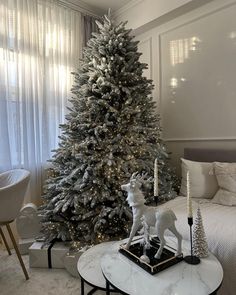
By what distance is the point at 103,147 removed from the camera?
2201mm

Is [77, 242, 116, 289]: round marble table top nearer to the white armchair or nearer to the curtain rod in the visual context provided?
the white armchair

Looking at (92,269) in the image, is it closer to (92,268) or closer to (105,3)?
(92,268)

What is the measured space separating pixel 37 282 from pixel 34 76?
2.35 metres

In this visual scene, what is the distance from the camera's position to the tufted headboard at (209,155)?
2498 mm

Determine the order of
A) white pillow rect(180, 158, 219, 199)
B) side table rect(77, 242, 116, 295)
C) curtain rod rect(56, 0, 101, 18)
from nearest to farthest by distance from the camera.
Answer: side table rect(77, 242, 116, 295), white pillow rect(180, 158, 219, 199), curtain rod rect(56, 0, 101, 18)

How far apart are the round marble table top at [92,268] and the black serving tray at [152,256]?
24 centimetres

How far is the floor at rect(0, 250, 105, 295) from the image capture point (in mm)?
1844

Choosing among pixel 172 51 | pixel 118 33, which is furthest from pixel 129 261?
pixel 172 51

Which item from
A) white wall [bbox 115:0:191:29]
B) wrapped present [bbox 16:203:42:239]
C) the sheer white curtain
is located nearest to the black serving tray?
wrapped present [bbox 16:203:42:239]

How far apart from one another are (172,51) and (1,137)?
96.2 inches

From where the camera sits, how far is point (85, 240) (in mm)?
2139

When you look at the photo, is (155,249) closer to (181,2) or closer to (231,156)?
(231,156)

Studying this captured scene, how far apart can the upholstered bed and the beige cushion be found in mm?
21

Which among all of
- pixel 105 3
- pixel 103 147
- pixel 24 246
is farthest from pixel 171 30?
pixel 24 246
